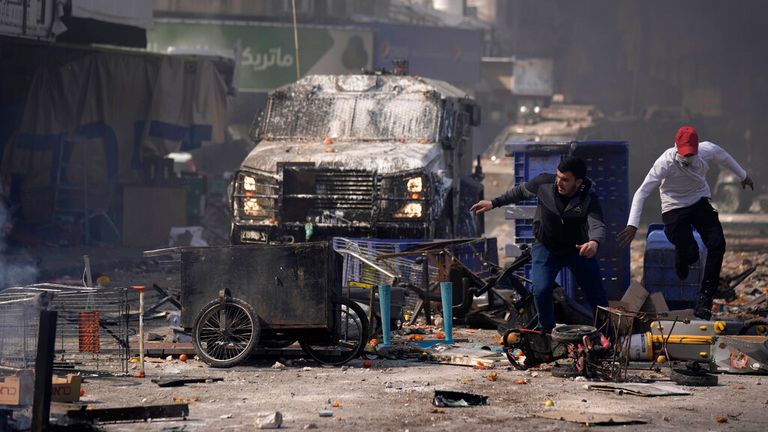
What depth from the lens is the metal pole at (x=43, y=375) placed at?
7.12 meters

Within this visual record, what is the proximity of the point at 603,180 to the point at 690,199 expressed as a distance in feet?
10.5

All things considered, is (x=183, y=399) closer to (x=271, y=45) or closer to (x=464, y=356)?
(x=464, y=356)

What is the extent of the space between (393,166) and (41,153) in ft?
29.3

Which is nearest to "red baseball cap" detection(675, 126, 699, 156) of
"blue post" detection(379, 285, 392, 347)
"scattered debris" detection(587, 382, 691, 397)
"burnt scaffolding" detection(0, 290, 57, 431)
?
"scattered debris" detection(587, 382, 691, 397)

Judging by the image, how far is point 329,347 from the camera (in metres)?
10.9

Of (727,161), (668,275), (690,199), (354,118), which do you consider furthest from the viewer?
(354,118)

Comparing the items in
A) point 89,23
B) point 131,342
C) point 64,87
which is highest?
point 89,23

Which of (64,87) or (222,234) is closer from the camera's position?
(64,87)

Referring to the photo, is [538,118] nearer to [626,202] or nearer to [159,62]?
[159,62]

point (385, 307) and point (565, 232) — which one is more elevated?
point (565, 232)

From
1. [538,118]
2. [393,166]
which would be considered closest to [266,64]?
[538,118]

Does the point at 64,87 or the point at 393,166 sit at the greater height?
the point at 64,87

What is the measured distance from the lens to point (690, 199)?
35.7ft

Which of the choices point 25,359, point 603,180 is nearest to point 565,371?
point 25,359
